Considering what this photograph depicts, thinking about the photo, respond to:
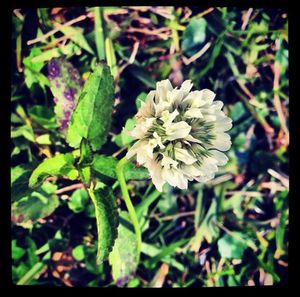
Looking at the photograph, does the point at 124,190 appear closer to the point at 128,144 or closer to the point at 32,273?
the point at 128,144

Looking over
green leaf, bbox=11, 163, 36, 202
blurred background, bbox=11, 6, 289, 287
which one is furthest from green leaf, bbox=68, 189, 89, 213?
green leaf, bbox=11, 163, 36, 202

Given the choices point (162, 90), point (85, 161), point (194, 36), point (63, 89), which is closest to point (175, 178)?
point (162, 90)

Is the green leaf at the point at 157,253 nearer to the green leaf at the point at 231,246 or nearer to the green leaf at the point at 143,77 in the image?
the green leaf at the point at 231,246

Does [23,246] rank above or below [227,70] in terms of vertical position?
below

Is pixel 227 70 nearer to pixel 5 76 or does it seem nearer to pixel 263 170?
pixel 263 170

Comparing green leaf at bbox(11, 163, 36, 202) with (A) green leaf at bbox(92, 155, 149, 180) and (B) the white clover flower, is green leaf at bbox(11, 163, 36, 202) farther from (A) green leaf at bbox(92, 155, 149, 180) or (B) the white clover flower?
(B) the white clover flower

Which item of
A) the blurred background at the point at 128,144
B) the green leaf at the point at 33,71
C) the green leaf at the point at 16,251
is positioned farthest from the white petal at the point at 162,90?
the green leaf at the point at 16,251

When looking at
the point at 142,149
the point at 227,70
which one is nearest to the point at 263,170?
the point at 227,70
